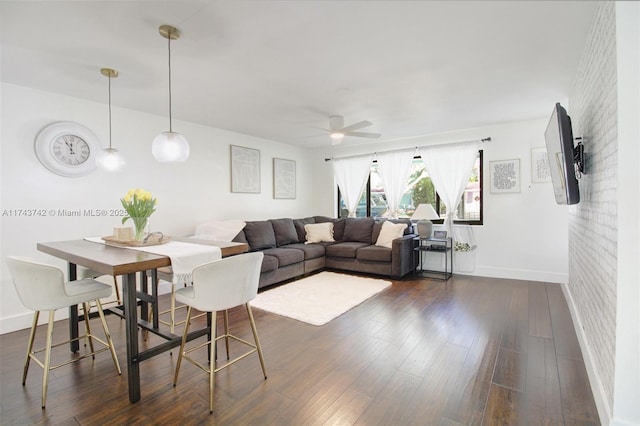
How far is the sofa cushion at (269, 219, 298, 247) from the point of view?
17.5 ft

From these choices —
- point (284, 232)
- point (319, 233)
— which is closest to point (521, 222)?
point (319, 233)

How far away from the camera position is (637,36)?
1.44 metres

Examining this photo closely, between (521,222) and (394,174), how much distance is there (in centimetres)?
220

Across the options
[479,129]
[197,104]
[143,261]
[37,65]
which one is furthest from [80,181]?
[479,129]

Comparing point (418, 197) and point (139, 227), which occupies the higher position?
point (418, 197)

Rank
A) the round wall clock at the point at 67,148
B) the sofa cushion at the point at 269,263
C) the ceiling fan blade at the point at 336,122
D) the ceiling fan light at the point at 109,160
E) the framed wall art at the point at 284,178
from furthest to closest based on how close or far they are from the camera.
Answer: the framed wall art at the point at 284,178 → the sofa cushion at the point at 269,263 → the ceiling fan blade at the point at 336,122 → the round wall clock at the point at 67,148 → the ceiling fan light at the point at 109,160

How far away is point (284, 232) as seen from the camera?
17.8 feet

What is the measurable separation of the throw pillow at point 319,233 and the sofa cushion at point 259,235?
836mm

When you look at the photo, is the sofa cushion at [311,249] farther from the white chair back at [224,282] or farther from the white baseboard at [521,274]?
the white chair back at [224,282]

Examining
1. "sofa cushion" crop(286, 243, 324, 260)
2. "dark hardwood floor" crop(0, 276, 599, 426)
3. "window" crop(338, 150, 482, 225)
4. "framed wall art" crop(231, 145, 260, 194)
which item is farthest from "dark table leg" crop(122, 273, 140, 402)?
"window" crop(338, 150, 482, 225)

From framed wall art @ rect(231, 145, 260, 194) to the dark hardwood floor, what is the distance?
2.75m

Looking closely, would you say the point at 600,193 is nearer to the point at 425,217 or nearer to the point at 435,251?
the point at 425,217

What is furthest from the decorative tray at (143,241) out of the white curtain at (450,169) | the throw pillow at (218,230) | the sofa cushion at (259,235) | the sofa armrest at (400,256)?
the white curtain at (450,169)

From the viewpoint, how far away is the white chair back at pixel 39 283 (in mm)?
1861
